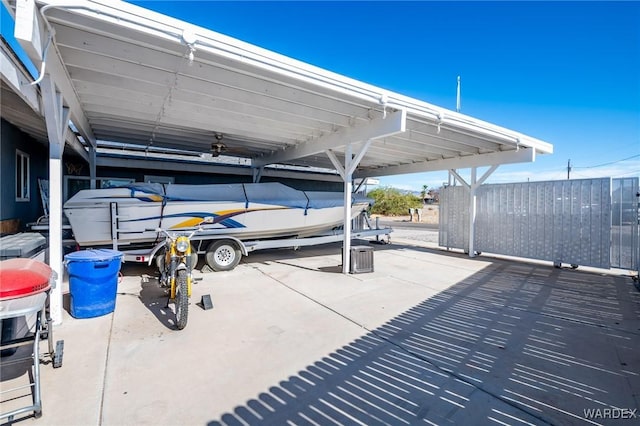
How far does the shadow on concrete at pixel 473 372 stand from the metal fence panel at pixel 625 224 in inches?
97.5

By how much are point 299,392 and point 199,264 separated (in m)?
5.06

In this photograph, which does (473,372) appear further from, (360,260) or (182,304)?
(360,260)

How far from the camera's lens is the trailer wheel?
5.88m

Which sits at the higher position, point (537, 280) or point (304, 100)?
point (304, 100)

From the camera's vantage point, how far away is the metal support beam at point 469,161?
710cm

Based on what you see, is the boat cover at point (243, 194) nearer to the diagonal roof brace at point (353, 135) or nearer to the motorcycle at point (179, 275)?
the diagonal roof brace at point (353, 135)

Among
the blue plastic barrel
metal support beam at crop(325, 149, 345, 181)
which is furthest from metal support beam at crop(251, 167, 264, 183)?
the blue plastic barrel

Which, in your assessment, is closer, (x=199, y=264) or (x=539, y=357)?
(x=539, y=357)

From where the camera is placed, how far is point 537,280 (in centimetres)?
576

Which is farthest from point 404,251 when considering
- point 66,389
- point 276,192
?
point 66,389

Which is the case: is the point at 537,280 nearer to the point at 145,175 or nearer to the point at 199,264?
the point at 199,264

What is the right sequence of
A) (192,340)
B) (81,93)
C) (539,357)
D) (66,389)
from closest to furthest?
(66,389) → (539,357) → (192,340) → (81,93)

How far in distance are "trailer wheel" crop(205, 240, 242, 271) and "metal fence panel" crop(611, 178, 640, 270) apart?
7560mm

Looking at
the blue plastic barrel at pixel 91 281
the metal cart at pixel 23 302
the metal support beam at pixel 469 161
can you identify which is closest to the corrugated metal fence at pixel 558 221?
the metal support beam at pixel 469 161
